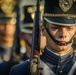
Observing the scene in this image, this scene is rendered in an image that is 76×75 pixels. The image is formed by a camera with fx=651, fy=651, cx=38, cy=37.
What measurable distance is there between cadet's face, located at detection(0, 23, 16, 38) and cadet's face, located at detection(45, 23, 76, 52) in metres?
Result: 7.41

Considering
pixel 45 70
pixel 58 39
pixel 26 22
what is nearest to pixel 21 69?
pixel 45 70

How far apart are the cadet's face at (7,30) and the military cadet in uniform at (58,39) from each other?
23.6 ft

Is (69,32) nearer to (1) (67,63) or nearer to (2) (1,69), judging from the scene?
(1) (67,63)

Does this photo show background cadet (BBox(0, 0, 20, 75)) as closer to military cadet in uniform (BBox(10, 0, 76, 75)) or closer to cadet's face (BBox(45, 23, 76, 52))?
military cadet in uniform (BBox(10, 0, 76, 75))

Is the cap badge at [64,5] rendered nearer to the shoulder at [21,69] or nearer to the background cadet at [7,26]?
the shoulder at [21,69]

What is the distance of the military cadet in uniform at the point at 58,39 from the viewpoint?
841 cm

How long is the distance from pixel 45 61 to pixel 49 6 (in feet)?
2.44

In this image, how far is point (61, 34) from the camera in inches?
328

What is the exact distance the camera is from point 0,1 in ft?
57.4

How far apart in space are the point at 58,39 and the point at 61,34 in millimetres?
119

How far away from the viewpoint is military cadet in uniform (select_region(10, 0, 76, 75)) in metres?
8.41

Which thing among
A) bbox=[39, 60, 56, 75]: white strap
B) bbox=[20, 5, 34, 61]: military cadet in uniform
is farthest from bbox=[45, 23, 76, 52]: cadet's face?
bbox=[20, 5, 34, 61]: military cadet in uniform

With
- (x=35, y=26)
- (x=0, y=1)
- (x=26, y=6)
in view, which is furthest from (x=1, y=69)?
(x=0, y=1)

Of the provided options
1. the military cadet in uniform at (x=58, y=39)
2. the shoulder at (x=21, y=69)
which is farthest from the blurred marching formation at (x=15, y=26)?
the military cadet in uniform at (x=58, y=39)
